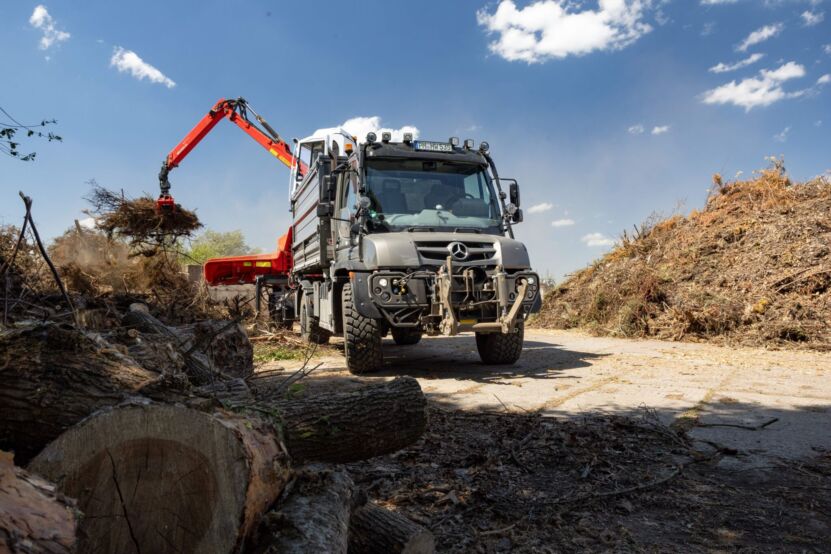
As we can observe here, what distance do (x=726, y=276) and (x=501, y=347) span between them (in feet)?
20.5

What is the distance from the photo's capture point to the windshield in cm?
707

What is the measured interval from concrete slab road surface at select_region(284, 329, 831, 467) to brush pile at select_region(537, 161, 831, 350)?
0.92 m

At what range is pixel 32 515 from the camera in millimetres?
1406

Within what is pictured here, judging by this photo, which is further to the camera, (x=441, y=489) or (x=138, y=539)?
(x=441, y=489)

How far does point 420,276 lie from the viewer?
254 inches

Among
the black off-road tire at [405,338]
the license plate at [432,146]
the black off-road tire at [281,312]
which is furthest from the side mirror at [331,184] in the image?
the black off-road tire at [281,312]

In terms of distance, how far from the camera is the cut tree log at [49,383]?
221 centimetres

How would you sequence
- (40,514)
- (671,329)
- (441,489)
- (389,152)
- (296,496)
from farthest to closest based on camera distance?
1. (671,329)
2. (389,152)
3. (441,489)
4. (296,496)
5. (40,514)

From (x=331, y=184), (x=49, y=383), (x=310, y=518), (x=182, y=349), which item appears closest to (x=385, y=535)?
(x=310, y=518)

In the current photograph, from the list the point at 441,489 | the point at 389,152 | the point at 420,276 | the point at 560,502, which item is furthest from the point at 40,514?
the point at 389,152

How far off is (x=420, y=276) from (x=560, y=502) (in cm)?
377

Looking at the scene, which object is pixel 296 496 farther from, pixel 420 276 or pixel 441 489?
pixel 420 276

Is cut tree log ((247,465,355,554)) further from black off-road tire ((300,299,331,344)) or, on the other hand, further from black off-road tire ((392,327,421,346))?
black off-road tire ((300,299,331,344))

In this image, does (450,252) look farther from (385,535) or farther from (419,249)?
(385,535)
